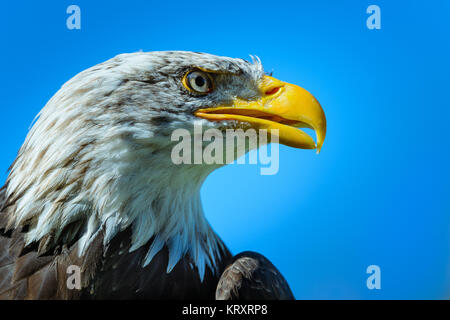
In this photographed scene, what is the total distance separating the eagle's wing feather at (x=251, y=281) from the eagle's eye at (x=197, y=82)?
3.89ft

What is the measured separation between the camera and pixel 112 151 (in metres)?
2.30

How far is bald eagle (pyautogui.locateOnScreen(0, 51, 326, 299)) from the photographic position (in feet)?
7.52

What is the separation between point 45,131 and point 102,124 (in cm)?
41

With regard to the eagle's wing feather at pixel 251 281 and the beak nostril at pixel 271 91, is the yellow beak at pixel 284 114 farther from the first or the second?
the eagle's wing feather at pixel 251 281

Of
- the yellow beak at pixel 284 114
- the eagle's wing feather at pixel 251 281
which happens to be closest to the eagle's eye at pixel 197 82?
the yellow beak at pixel 284 114

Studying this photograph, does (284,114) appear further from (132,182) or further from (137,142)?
(132,182)

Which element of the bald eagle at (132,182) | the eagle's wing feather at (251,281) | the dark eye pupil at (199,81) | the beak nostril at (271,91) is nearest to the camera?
the bald eagle at (132,182)

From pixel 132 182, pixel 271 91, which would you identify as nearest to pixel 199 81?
pixel 271 91

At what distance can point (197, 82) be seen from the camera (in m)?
2.62

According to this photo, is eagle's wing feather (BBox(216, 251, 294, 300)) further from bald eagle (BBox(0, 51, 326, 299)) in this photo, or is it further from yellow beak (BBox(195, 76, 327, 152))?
yellow beak (BBox(195, 76, 327, 152))

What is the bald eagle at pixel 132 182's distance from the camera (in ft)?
7.52

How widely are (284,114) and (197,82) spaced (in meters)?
0.62
